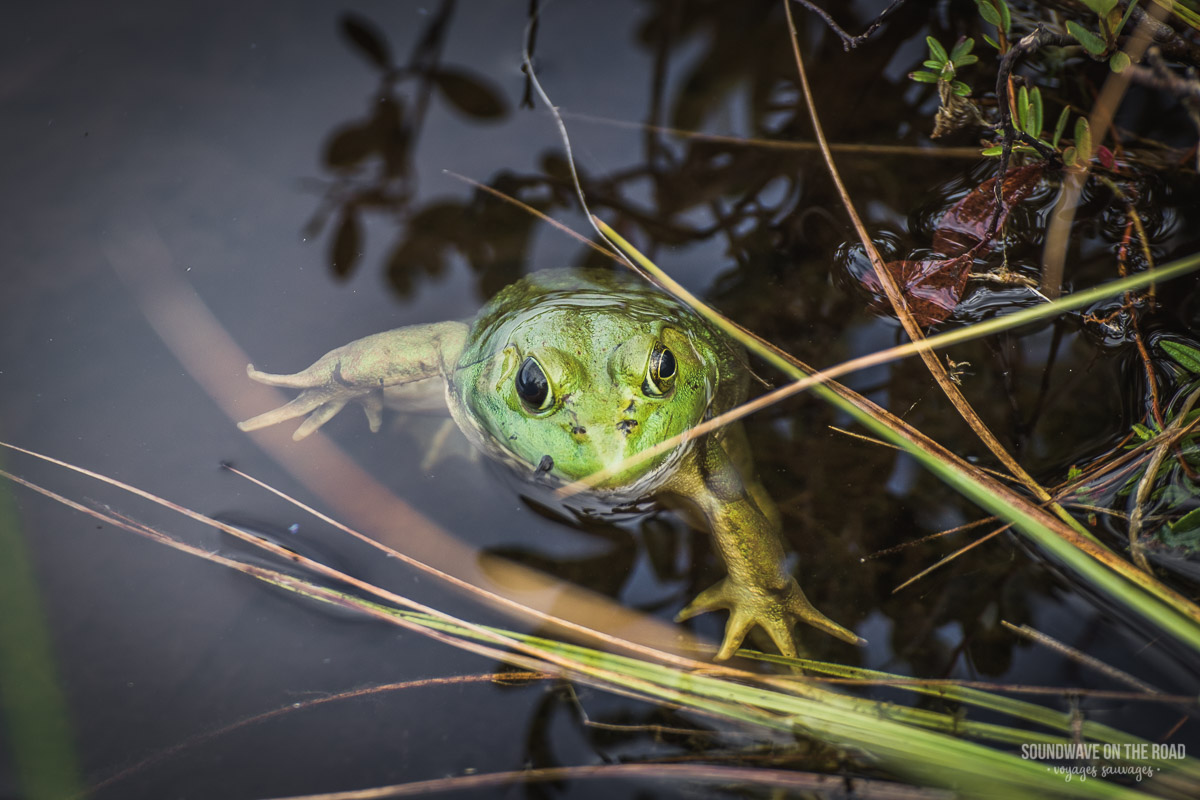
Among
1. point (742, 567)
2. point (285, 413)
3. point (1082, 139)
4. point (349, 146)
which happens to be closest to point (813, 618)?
point (742, 567)

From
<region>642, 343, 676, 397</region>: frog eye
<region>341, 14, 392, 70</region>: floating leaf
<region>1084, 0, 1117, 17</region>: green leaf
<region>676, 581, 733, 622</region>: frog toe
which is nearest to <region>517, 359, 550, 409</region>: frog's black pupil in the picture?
<region>642, 343, 676, 397</region>: frog eye

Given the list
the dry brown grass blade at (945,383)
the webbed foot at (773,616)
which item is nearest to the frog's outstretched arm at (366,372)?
the webbed foot at (773,616)

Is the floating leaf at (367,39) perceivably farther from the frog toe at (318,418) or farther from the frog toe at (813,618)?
the frog toe at (813,618)

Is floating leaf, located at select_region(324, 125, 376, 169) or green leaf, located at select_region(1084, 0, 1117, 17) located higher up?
floating leaf, located at select_region(324, 125, 376, 169)

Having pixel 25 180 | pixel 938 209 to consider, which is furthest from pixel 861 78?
A: pixel 25 180

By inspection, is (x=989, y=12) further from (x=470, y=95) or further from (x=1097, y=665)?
(x=470, y=95)

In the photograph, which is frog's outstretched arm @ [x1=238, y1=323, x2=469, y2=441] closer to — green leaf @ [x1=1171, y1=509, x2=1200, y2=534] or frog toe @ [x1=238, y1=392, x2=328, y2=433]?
frog toe @ [x1=238, y1=392, x2=328, y2=433]

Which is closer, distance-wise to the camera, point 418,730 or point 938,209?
point 418,730

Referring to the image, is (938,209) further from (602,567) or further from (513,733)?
(513,733)
